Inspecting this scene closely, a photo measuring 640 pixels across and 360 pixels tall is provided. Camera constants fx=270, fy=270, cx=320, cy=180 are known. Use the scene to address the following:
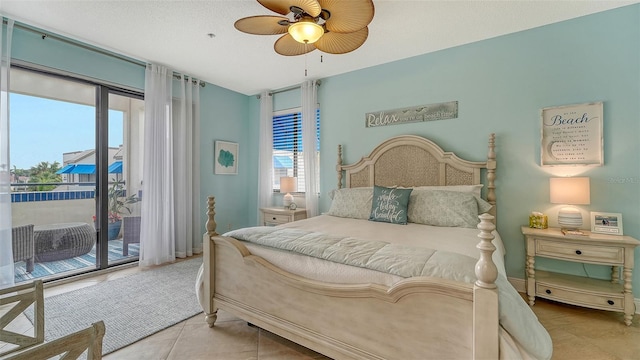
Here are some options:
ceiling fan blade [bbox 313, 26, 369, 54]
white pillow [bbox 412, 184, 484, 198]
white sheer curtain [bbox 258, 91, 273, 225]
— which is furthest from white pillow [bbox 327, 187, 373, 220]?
white sheer curtain [bbox 258, 91, 273, 225]

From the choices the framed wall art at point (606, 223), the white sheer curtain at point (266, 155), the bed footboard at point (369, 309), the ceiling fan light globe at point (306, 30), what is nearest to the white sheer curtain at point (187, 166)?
the white sheer curtain at point (266, 155)

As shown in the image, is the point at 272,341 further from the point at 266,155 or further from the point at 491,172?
the point at 266,155

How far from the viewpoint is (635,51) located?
230cm

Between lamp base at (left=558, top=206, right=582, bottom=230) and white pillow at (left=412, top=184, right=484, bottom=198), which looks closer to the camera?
lamp base at (left=558, top=206, right=582, bottom=230)

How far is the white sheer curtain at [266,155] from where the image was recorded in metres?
4.48

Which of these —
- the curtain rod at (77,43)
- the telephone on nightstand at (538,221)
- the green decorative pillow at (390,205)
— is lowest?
the telephone on nightstand at (538,221)

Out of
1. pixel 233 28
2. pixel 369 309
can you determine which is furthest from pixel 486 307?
pixel 233 28

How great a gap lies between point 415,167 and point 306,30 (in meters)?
2.04

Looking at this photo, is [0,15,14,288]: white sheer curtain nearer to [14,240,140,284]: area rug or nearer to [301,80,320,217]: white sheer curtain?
[14,240,140,284]: area rug

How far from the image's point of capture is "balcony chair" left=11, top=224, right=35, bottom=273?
8.77ft

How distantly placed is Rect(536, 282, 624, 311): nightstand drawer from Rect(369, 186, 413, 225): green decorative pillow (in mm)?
1303

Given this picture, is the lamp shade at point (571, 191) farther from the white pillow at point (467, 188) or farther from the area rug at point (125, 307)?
the area rug at point (125, 307)

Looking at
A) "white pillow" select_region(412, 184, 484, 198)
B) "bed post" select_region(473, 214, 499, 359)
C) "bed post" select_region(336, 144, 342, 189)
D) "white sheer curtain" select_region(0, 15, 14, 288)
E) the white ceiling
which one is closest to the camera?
"bed post" select_region(473, 214, 499, 359)

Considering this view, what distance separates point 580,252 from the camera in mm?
2217
